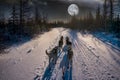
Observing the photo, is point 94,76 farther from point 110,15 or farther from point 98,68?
point 110,15

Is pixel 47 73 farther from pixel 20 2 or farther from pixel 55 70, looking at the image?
pixel 20 2

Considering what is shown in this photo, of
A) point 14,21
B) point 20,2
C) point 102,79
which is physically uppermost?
point 20,2

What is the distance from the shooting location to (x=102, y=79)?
7793mm

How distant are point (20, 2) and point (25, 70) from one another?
1367 inches

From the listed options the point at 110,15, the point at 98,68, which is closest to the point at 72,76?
the point at 98,68

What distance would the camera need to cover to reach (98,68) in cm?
976

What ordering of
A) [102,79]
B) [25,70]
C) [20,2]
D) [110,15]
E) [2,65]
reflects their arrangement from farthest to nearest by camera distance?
1. [110,15]
2. [20,2]
3. [2,65]
4. [25,70]
5. [102,79]

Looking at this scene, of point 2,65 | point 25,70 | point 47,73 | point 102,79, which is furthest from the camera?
point 2,65

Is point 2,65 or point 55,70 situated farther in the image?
point 2,65

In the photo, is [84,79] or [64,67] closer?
[84,79]

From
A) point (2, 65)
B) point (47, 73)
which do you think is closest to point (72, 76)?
point (47, 73)

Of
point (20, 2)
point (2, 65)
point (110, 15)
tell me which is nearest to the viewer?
point (2, 65)

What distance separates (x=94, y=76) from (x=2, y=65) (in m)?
5.73

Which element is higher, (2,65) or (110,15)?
(110,15)
